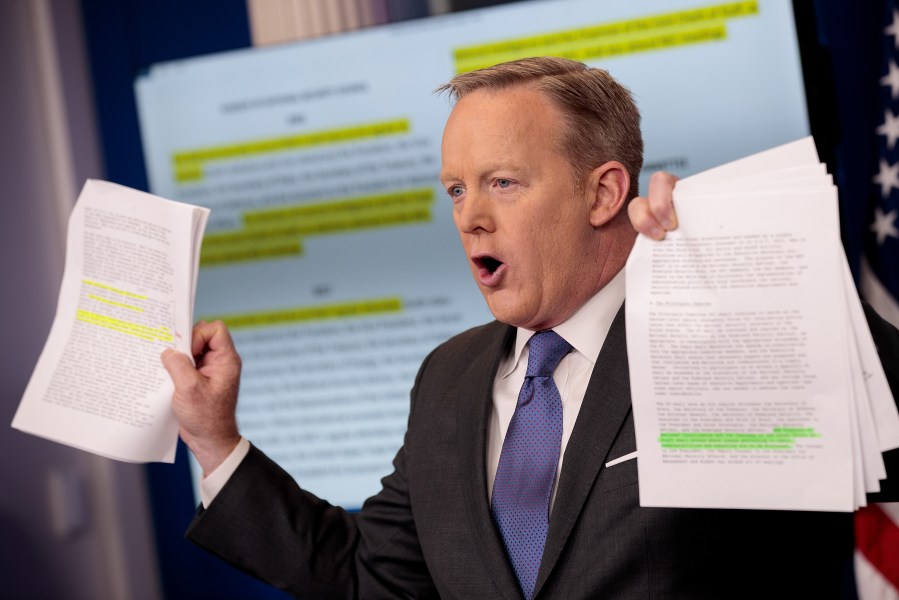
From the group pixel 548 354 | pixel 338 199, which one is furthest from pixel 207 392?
pixel 338 199

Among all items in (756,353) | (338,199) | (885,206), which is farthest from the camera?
(338,199)

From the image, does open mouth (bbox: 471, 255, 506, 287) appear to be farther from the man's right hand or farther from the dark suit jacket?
the man's right hand

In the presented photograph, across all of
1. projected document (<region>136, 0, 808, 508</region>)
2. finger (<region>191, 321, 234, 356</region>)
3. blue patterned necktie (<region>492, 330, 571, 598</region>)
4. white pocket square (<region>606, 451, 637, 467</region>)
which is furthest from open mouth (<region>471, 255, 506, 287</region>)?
projected document (<region>136, 0, 808, 508</region>)

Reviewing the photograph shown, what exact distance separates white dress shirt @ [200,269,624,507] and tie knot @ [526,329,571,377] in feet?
0.04

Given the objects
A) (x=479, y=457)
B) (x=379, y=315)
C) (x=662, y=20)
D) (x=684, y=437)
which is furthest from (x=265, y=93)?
(x=684, y=437)

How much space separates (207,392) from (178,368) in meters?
0.07

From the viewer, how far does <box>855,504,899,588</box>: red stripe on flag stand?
2.28m

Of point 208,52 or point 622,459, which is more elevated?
point 208,52

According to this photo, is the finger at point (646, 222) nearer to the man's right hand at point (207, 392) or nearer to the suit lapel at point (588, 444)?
the suit lapel at point (588, 444)

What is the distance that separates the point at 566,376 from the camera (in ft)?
5.23

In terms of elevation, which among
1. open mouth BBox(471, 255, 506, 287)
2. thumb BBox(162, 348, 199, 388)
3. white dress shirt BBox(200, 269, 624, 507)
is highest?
open mouth BBox(471, 255, 506, 287)

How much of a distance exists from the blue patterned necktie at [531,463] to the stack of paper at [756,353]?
1.08 ft

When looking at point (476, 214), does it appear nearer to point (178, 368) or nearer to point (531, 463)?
point (531, 463)

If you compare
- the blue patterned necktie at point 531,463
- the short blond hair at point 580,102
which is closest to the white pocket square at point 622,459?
the blue patterned necktie at point 531,463
